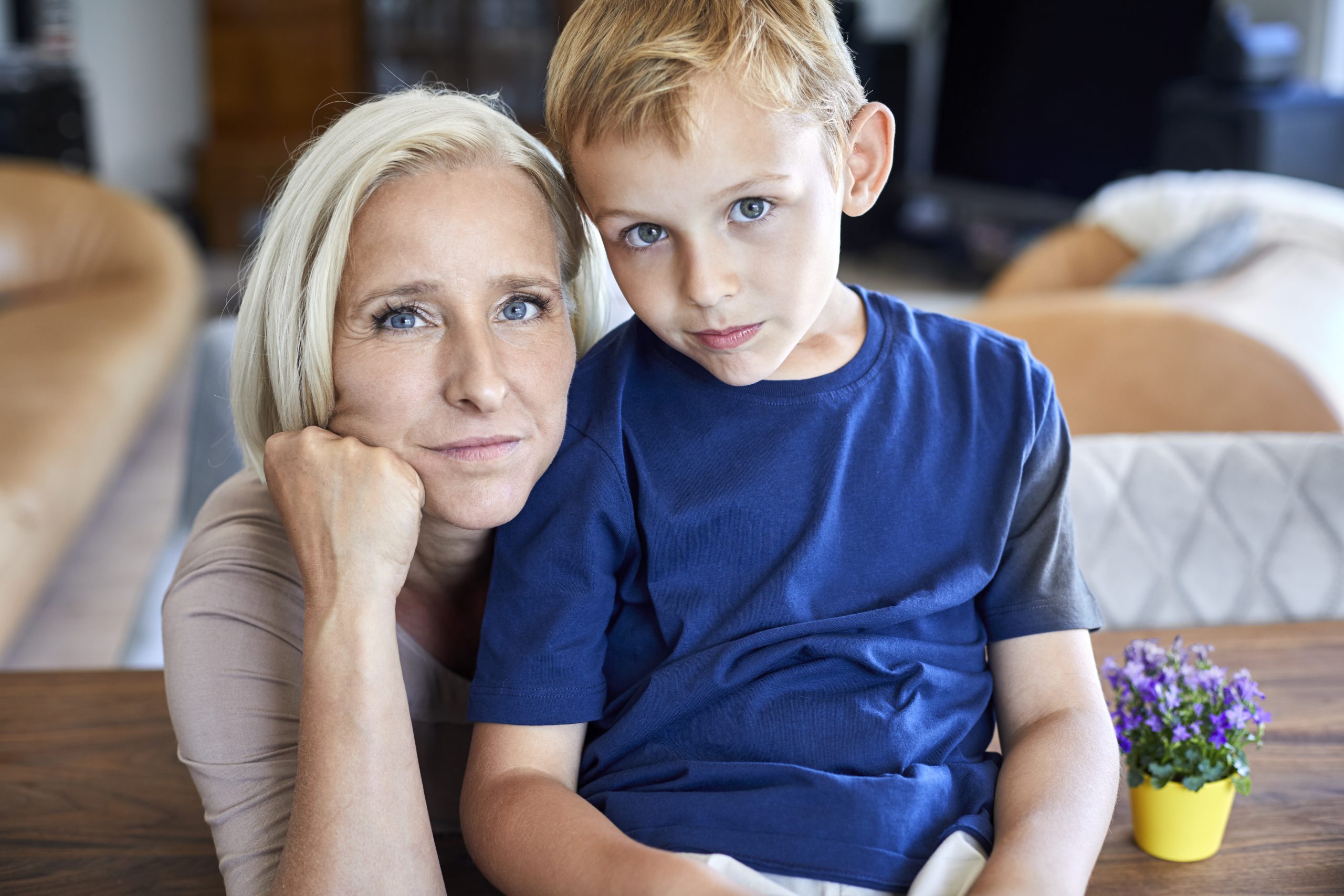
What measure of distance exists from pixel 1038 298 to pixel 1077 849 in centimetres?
216

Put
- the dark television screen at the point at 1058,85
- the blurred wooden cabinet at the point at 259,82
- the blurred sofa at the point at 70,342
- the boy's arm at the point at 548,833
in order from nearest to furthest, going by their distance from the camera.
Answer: the boy's arm at the point at 548,833 < the blurred sofa at the point at 70,342 < the dark television screen at the point at 1058,85 < the blurred wooden cabinet at the point at 259,82

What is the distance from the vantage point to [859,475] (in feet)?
3.40

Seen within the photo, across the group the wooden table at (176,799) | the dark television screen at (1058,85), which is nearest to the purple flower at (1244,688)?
the wooden table at (176,799)

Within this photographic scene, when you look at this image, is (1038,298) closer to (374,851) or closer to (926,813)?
(926,813)

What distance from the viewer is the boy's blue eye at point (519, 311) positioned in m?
1.03

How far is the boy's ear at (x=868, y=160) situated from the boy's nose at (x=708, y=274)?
0.57ft

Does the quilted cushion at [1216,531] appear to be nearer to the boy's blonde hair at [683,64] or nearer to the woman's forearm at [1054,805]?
the woman's forearm at [1054,805]

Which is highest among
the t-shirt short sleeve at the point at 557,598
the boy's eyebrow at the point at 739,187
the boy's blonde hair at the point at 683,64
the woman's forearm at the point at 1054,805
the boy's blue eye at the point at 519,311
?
the boy's blonde hair at the point at 683,64

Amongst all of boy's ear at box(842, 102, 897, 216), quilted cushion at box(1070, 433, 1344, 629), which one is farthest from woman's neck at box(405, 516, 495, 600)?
quilted cushion at box(1070, 433, 1344, 629)

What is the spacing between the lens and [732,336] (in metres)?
0.98

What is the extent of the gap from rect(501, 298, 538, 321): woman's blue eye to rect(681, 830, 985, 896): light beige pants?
0.47 metres

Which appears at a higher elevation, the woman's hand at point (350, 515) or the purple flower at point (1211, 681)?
the woman's hand at point (350, 515)

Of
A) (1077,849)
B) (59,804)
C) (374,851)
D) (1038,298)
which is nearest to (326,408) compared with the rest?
(374,851)

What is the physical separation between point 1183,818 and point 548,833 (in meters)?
0.60
